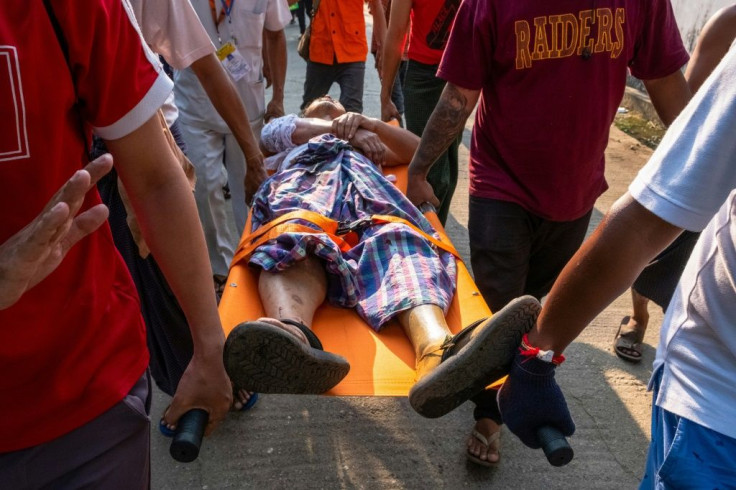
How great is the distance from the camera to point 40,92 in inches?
43.1

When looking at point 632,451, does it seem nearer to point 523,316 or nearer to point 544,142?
point 544,142

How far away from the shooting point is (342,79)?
5.41m

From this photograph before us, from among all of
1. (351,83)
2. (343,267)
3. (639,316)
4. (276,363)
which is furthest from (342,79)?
(276,363)

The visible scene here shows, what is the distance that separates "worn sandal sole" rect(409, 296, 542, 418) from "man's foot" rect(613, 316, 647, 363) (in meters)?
1.92

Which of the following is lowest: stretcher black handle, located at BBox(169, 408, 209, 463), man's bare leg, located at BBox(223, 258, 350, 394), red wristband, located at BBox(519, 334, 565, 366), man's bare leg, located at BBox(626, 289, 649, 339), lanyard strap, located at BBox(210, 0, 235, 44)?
man's bare leg, located at BBox(626, 289, 649, 339)

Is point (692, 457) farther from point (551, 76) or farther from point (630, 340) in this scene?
point (630, 340)

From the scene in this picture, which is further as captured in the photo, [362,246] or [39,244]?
[362,246]

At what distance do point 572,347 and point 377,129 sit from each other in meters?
1.61

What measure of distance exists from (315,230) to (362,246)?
20cm

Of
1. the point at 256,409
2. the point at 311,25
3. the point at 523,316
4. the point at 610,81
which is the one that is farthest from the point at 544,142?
the point at 311,25

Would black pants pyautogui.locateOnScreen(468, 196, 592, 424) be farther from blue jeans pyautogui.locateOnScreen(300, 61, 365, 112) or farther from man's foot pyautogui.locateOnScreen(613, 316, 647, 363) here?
blue jeans pyautogui.locateOnScreen(300, 61, 365, 112)

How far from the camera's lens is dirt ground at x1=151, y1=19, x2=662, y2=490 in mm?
2559

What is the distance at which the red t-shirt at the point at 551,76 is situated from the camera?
247cm

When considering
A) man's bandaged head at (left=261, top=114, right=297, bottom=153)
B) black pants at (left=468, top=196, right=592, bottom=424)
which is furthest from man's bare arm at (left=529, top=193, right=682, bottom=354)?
man's bandaged head at (left=261, top=114, right=297, bottom=153)
